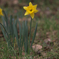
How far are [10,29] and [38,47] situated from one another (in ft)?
1.73

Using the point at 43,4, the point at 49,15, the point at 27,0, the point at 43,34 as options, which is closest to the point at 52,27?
the point at 43,34

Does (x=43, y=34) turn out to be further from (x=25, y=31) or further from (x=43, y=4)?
(x=43, y=4)

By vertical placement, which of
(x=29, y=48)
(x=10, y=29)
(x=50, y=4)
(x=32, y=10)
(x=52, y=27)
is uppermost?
(x=32, y=10)

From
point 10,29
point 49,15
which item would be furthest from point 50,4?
point 10,29

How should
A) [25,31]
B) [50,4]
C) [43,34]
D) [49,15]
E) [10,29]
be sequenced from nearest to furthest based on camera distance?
[25,31] → [10,29] → [43,34] → [49,15] → [50,4]

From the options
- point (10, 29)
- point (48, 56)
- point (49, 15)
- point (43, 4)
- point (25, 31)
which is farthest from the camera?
point (43, 4)

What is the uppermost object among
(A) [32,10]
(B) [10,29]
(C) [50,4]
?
(A) [32,10]

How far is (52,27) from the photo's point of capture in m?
2.51

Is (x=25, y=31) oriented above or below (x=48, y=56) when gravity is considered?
above

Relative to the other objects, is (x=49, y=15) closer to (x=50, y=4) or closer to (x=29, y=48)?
(x=50, y=4)

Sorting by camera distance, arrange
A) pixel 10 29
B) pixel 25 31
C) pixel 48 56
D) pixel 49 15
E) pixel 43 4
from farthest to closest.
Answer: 1. pixel 43 4
2. pixel 49 15
3. pixel 10 29
4. pixel 25 31
5. pixel 48 56

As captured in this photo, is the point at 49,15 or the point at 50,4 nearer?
the point at 49,15

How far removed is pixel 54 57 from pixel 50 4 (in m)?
3.50

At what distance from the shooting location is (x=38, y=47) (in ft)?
5.40
